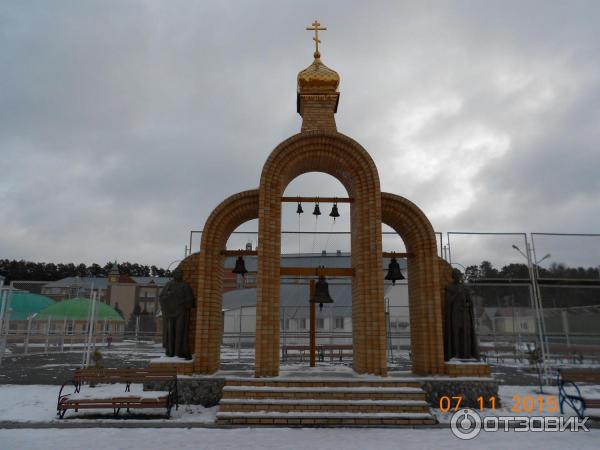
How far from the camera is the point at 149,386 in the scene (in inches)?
352

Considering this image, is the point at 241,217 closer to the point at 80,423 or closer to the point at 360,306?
the point at 360,306

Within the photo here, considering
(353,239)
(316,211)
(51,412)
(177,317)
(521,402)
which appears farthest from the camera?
(353,239)

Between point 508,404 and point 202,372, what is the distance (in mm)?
7265

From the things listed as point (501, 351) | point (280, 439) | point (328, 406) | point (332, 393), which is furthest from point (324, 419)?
point (501, 351)

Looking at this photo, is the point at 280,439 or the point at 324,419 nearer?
the point at 280,439

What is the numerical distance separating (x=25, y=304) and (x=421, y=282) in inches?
752

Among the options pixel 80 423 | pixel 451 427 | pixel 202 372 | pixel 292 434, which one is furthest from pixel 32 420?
pixel 451 427

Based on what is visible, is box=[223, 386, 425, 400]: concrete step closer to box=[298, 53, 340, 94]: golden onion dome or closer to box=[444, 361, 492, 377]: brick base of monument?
box=[444, 361, 492, 377]: brick base of monument

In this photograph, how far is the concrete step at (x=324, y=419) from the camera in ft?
23.3

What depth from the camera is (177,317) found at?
9.55 metres

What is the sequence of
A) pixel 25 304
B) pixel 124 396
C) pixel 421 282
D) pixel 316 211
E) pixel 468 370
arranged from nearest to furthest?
pixel 124 396 < pixel 468 370 < pixel 421 282 < pixel 316 211 < pixel 25 304

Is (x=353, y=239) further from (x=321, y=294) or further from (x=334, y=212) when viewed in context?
(x=321, y=294)

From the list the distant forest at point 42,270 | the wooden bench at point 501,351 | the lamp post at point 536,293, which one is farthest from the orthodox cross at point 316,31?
the distant forest at point 42,270

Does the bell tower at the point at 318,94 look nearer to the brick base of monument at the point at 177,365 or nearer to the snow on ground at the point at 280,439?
the brick base of monument at the point at 177,365
